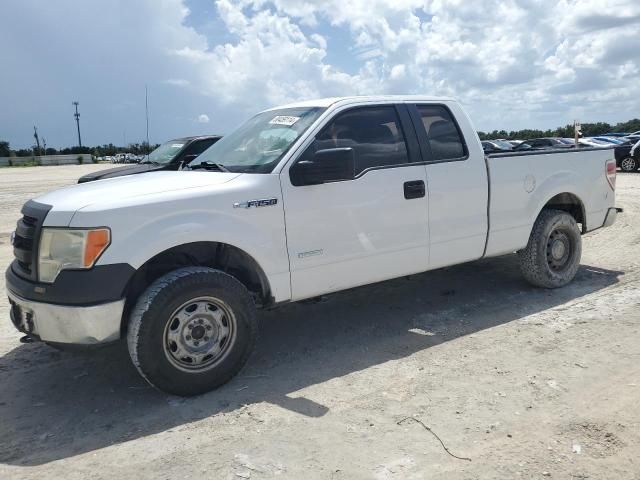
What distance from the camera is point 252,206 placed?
3.94 metres

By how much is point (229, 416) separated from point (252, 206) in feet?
4.64

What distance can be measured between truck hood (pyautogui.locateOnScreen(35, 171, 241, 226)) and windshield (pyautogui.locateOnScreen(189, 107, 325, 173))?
0.24m

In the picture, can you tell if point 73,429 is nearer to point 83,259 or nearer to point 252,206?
point 83,259

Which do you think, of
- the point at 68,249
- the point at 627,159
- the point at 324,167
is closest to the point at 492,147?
the point at 324,167

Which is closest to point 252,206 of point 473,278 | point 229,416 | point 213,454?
point 229,416

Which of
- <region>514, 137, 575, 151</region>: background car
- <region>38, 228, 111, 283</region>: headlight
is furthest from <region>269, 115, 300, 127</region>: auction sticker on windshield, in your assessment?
<region>514, 137, 575, 151</region>: background car

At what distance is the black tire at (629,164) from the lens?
22.0 meters

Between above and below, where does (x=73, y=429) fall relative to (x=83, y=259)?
below

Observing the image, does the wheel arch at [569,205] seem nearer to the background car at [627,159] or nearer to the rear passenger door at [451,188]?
the rear passenger door at [451,188]

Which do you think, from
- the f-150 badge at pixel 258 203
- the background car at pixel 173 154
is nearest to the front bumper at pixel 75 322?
the f-150 badge at pixel 258 203

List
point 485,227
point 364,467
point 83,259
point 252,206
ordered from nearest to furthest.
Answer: point 364,467
point 83,259
point 252,206
point 485,227

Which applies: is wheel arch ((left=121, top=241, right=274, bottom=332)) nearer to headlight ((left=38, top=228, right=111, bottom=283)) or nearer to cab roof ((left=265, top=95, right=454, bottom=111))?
headlight ((left=38, top=228, right=111, bottom=283))

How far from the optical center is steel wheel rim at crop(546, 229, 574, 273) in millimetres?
5973

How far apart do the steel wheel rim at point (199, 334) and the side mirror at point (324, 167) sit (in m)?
1.07
